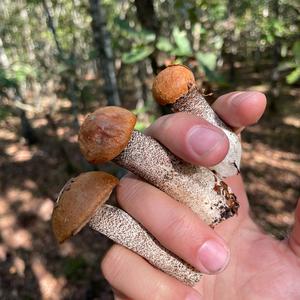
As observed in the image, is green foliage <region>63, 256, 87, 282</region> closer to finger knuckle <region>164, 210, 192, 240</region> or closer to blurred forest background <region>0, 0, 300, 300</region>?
blurred forest background <region>0, 0, 300, 300</region>

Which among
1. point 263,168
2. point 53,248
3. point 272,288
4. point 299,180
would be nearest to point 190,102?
point 272,288

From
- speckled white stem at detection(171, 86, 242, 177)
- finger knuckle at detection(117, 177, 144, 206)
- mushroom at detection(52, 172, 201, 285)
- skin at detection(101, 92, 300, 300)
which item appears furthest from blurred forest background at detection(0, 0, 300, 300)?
mushroom at detection(52, 172, 201, 285)

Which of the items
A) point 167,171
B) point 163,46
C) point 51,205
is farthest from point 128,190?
point 51,205

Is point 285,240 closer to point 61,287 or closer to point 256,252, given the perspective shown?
point 256,252

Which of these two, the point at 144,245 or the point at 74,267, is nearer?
the point at 144,245

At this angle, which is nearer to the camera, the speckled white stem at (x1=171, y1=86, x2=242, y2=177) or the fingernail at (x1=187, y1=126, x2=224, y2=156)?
the fingernail at (x1=187, y1=126, x2=224, y2=156)

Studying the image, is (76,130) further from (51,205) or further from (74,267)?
(74,267)

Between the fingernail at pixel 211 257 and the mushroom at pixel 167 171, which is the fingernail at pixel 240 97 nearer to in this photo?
the mushroom at pixel 167 171
